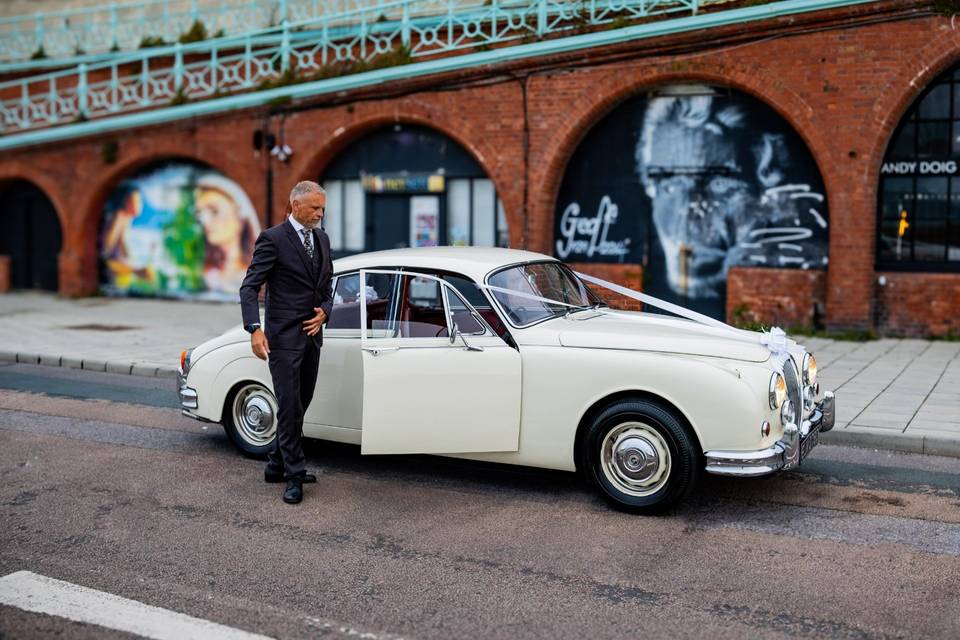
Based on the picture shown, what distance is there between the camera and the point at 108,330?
53.7ft

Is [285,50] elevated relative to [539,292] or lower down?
elevated

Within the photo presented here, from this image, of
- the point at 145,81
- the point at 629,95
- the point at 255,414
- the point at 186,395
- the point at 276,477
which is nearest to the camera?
the point at 276,477

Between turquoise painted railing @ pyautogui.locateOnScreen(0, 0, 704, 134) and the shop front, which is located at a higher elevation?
turquoise painted railing @ pyautogui.locateOnScreen(0, 0, 704, 134)

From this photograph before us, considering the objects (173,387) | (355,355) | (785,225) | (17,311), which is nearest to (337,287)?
(355,355)

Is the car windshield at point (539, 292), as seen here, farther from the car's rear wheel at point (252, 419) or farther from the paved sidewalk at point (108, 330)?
the paved sidewalk at point (108, 330)

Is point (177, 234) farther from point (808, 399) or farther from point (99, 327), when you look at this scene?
point (808, 399)

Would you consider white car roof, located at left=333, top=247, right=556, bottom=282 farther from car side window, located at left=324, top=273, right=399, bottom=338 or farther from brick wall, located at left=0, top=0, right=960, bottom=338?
brick wall, located at left=0, top=0, right=960, bottom=338

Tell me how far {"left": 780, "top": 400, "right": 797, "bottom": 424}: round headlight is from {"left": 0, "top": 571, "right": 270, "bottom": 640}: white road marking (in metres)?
3.43

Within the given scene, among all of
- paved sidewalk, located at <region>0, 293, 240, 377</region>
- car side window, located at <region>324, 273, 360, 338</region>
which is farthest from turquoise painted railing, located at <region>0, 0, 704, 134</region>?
car side window, located at <region>324, 273, 360, 338</region>

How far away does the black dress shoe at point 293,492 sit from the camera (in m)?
6.67

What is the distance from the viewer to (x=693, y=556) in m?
5.65

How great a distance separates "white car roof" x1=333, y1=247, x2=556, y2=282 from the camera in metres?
7.09

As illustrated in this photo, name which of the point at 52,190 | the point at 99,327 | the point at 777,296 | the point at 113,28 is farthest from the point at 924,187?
the point at 113,28

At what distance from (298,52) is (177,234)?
4.76 meters
